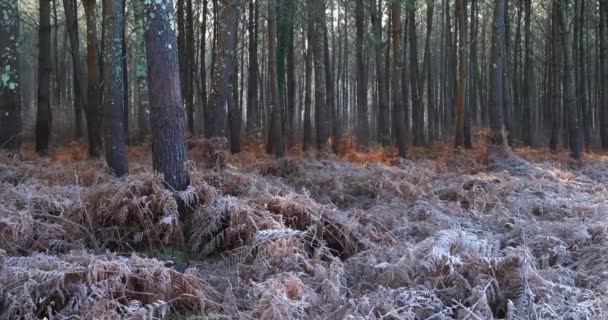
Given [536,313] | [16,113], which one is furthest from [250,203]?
[16,113]

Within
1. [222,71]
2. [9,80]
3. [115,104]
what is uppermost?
[222,71]

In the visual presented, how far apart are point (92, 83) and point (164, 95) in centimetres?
776

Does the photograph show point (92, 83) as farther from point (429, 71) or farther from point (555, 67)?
point (429, 71)

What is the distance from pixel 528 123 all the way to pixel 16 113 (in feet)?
62.8

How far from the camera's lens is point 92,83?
1327 cm

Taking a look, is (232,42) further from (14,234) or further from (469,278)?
(469,278)

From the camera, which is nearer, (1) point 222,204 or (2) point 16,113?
(1) point 222,204

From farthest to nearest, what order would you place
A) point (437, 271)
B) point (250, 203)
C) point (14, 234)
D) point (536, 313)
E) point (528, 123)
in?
point (528, 123)
point (250, 203)
point (14, 234)
point (437, 271)
point (536, 313)

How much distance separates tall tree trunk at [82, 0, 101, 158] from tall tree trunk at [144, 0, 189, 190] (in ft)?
24.1

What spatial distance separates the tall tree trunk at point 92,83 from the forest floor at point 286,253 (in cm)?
478

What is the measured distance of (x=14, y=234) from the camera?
515 centimetres

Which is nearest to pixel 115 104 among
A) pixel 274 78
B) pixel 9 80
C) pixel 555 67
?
pixel 9 80

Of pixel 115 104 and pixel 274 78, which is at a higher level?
pixel 274 78

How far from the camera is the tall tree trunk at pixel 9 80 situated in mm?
10000
